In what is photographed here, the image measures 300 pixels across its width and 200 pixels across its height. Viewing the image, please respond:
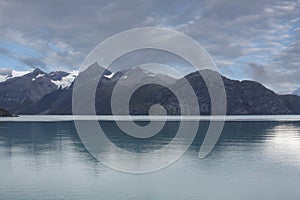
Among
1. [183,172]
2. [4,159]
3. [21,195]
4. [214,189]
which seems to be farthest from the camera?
[4,159]

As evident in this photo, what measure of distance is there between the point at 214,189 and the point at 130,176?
477 inches

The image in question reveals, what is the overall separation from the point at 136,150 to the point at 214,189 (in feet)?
122

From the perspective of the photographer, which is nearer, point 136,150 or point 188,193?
point 188,193

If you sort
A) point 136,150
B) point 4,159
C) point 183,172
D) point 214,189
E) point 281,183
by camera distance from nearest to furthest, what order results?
point 214,189 < point 281,183 < point 183,172 < point 4,159 < point 136,150

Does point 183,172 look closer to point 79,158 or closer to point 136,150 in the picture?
point 79,158

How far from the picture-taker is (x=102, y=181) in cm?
4394

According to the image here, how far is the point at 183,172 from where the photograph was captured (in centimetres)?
5062

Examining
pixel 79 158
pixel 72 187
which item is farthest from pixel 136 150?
pixel 72 187

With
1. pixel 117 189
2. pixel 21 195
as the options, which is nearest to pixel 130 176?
pixel 117 189

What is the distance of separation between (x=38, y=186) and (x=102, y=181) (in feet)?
24.2

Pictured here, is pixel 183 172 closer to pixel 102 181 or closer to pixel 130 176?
pixel 130 176

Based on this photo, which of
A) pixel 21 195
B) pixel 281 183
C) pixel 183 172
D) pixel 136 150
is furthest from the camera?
pixel 136 150

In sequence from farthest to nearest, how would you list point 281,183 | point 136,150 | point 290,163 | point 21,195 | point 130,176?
point 136,150, point 290,163, point 130,176, point 281,183, point 21,195

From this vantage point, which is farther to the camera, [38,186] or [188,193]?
[38,186]
